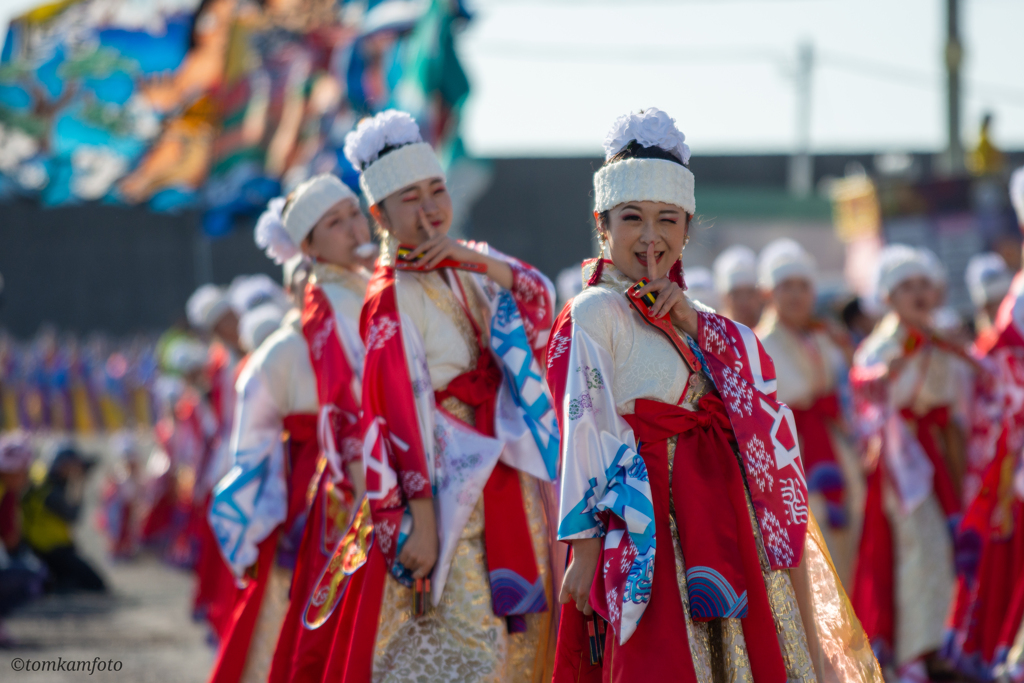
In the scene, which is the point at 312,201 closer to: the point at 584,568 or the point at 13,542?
the point at 584,568

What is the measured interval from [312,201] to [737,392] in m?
1.94

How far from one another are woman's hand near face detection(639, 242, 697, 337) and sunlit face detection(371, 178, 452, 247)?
2.94ft

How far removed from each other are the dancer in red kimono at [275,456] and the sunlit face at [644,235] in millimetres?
1480

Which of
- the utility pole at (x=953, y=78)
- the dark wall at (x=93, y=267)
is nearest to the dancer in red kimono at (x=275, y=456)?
the utility pole at (x=953, y=78)

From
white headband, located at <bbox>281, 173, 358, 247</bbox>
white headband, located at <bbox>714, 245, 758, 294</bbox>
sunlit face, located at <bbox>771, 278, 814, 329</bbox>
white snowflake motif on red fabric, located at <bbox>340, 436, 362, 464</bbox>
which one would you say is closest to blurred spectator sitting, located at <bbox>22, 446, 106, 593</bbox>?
white headband, located at <bbox>714, 245, 758, 294</bbox>

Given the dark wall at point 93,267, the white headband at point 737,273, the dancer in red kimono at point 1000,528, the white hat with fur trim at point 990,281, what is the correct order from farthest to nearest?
the dark wall at point 93,267, the white hat with fur trim at point 990,281, the white headband at point 737,273, the dancer in red kimono at point 1000,528

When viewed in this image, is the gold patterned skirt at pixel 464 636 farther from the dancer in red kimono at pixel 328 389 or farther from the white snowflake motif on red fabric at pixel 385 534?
the dancer in red kimono at pixel 328 389

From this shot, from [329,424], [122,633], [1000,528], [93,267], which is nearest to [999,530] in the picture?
[1000,528]

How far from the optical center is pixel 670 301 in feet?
8.93

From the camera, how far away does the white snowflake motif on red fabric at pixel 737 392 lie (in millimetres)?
2744

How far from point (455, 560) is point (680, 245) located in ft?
3.41

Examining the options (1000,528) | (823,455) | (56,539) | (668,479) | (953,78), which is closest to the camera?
(668,479)

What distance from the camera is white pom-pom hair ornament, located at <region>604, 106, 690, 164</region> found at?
281cm

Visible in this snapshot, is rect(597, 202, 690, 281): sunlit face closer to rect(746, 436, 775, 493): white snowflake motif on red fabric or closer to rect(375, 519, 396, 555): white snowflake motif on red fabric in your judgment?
rect(746, 436, 775, 493): white snowflake motif on red fabric
